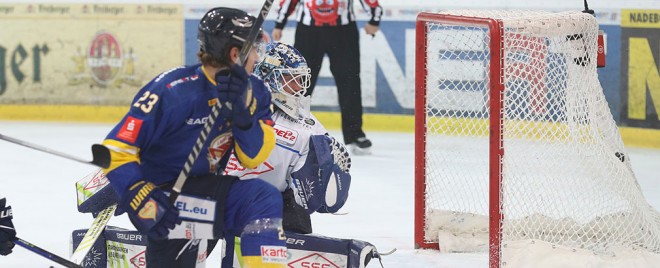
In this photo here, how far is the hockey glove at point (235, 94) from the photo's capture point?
300 cm

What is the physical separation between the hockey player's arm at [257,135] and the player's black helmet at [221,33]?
0.15m

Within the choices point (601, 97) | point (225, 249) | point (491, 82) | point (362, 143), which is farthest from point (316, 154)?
point (362, 143)

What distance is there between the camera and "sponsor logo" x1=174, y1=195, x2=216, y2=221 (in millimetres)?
3092

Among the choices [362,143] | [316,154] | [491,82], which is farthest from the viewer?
[362,143]

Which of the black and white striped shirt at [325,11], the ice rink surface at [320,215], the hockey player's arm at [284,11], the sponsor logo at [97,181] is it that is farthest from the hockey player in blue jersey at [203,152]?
the hockey player's arm at [284,11]

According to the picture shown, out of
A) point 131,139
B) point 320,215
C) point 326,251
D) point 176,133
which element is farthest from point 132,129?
point 320,215

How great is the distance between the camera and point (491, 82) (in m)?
3.99

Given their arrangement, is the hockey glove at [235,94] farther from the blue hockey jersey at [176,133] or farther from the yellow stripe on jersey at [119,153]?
the yellow stripe on jersey at [119,153]

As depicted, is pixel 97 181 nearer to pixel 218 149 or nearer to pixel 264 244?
pixel 218 149

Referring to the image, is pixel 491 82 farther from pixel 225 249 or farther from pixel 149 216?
pixel 149 216

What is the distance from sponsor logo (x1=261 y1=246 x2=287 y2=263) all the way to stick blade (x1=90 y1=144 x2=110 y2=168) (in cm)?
43

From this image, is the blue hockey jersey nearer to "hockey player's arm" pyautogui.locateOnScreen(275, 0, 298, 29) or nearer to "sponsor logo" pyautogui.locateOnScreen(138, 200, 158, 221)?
"sponsor logo" pyautogui.locateOnScreen(138, 200, 158, 221)

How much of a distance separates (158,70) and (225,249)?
482 cm

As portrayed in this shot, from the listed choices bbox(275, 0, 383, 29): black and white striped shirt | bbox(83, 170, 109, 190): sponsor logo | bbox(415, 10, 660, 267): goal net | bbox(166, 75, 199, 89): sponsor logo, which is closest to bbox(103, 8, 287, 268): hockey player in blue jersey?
bbox(166, 75, 199, 89): sponsor logo
